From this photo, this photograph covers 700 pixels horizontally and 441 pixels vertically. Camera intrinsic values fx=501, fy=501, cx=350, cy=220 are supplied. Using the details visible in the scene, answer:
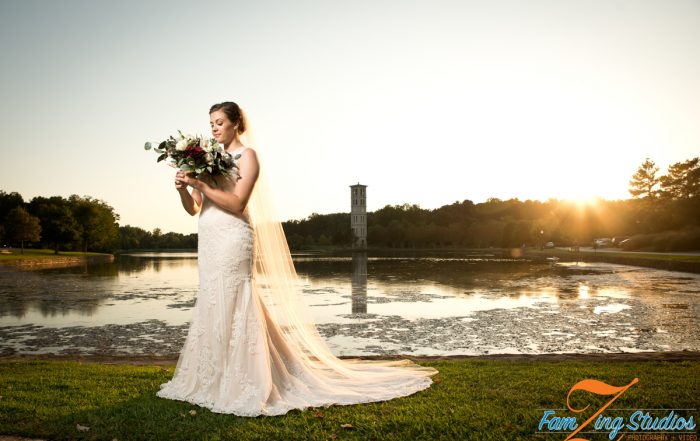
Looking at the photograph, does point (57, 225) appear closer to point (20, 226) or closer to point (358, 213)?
point (20, 226)

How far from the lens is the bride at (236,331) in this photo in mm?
4453

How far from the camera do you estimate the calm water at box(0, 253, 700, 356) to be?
28.9 ft

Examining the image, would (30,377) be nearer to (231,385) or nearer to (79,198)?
(231,385)

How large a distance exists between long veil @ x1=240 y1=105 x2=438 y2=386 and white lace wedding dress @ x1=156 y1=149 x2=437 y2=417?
310mm

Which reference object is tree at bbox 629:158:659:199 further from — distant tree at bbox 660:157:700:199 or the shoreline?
the shoreline

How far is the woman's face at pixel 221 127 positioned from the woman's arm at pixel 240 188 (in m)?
0.28

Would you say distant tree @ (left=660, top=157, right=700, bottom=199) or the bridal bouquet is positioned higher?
distant tree @ (left=660, top=157, right=700, bottom=199)

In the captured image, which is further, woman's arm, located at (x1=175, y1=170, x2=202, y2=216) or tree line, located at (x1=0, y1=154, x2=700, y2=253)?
tree line, located at (x1=0, y1=154, x2=700, y2=253)

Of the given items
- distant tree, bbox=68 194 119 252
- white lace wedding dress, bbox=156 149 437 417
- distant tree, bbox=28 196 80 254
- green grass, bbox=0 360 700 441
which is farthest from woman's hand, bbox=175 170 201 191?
distant tree, bbox=68 194 119 252

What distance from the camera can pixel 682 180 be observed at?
5147 centimetres

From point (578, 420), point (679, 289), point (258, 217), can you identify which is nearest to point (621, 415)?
point (578, 420)

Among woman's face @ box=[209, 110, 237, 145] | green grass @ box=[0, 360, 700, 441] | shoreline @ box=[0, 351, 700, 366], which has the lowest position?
shoreline @ box=[0, 351, 700, 366]

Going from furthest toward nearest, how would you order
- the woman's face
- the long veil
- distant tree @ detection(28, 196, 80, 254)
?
distant tree @ detection(28, 196, 80, 254) → the long veil → the woman's face

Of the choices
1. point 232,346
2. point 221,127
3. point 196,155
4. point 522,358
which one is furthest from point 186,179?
point 522,358
